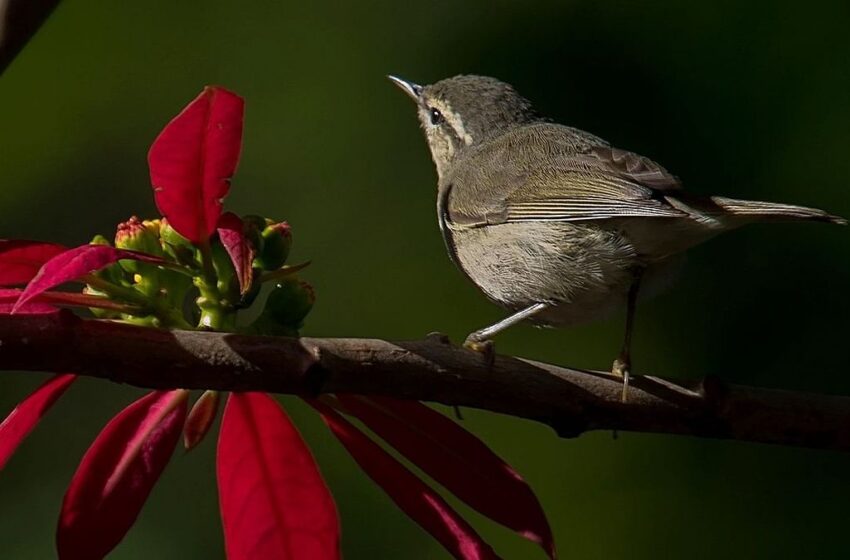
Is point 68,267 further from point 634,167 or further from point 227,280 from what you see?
point 634,167

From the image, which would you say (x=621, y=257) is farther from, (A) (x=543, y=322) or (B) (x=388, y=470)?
(B) (x=388, y=470)

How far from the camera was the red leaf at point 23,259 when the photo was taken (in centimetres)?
144

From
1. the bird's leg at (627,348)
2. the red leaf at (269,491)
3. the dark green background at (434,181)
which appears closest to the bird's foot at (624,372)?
the bird's leg at (627,348)

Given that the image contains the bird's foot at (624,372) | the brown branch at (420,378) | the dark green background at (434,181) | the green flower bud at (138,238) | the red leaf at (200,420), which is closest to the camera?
the brown branch at (420,378)

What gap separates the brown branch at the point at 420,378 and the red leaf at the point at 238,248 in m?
0.14

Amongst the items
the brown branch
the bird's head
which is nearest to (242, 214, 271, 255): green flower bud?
the brown branch

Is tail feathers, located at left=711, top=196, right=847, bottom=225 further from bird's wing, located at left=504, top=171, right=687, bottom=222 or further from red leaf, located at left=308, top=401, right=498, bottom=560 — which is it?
red leaf, located at left=308, top=401, right=498, bottom=560

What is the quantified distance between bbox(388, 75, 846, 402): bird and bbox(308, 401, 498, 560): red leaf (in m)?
0.51

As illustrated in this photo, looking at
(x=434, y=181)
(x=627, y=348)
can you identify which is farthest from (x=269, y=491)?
(x=434, y=181)

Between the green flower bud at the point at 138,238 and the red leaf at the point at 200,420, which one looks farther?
the green flower bud at the point at 138,238

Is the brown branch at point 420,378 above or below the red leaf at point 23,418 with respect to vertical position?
above

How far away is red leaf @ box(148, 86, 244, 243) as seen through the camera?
51.8 inches

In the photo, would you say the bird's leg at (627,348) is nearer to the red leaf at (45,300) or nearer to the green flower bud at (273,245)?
the green flower bud at (273,245)

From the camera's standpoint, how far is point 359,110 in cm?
410
